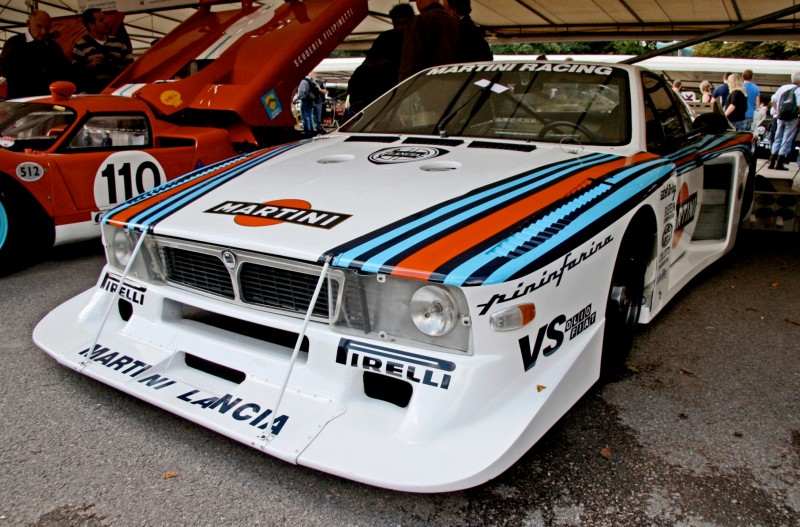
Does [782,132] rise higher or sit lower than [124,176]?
lower

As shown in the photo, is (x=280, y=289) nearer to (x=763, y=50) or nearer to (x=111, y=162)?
(x=111, y=162)

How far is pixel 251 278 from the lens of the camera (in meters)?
2.02

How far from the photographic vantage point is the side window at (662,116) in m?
2.99

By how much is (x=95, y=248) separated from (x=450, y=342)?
12.7ft

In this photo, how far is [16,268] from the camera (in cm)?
402

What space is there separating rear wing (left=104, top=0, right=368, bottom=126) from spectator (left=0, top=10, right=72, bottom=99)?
0.86 metres

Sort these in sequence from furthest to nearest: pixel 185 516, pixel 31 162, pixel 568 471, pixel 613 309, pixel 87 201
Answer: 1. pixel 87 201
2. pixel 31 162
3. pixel 613 309
4. pixel 568 471
5. pixel 185 516

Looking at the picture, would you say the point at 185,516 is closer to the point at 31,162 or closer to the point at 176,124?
the point at 31,162

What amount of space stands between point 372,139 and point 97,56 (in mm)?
4893

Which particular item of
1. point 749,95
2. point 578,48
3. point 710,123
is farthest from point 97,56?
point 578,48

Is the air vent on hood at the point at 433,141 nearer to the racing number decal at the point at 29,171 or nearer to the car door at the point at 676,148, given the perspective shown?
the car door at the point at 676,148

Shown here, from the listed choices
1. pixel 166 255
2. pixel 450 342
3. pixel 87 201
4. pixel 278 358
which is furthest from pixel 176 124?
pixel 450 342

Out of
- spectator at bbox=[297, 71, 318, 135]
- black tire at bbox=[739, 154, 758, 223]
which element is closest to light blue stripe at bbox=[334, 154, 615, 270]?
black tire at bbox=[739, 154, 758, 223]

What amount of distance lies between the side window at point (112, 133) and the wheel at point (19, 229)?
51cm
